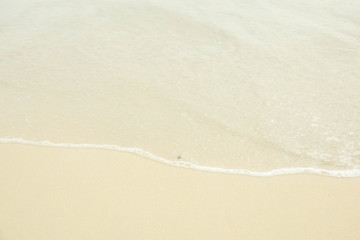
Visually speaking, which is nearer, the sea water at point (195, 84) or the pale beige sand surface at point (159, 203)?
the pale beige sand surface at point (159, 203)

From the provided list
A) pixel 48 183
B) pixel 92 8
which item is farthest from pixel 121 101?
pixel 92 8

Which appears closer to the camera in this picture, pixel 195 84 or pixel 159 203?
pixel 159 203

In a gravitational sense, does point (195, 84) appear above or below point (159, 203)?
above

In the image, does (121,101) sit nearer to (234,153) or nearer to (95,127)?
(95,127)

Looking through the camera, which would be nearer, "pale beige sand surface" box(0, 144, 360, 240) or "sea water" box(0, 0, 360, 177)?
"pale beige sand surface" box(0, 144, 360, 240)
